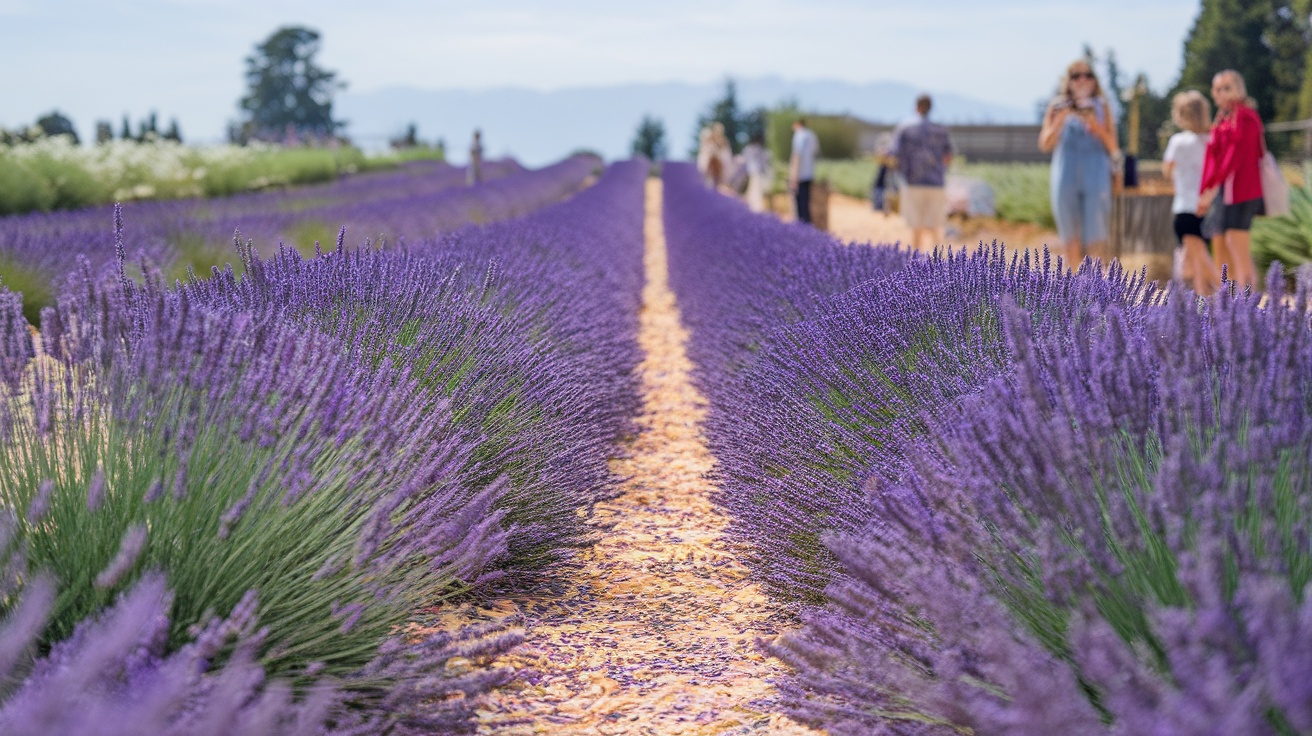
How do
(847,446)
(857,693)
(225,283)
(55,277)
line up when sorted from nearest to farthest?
(857,693) < (847,446) < (225,283) < (55,277)

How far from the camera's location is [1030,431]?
2.05m

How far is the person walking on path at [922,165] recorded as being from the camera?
10.0 meters

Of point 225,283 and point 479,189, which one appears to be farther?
point 479,189

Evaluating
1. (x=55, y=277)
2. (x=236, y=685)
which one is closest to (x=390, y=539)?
(x=236, y=685)

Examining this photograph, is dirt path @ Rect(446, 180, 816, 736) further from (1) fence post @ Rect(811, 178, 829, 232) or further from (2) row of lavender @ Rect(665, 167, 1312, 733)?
(1) fence post @ Rect(811, 178, 829, 232)

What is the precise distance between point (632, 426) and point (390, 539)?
9.73 ft

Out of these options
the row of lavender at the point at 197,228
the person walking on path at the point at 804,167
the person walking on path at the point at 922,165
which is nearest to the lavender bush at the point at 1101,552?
the row of lavender at the point at 197,228

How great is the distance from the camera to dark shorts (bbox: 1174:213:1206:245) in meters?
7.38

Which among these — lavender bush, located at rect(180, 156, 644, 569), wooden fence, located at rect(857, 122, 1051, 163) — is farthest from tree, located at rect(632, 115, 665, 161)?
lavender bush, located at rect(180, 156, 644, 569)

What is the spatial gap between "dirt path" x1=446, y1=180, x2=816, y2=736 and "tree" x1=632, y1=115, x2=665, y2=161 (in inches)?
2212

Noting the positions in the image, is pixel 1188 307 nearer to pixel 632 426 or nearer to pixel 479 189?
pixel 632 426

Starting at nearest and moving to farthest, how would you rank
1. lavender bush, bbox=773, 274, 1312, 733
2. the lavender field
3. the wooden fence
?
1. lavender bush, bbox=773, 274, 1312, 733
2. the lavender field
3. the wooden fence

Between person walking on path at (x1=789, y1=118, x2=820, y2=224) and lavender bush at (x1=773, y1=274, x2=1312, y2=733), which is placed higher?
person walking on path at (x1=789, y1=118, x2=820, y2=224)

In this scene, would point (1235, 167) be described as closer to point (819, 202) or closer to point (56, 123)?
point (819, 202)
